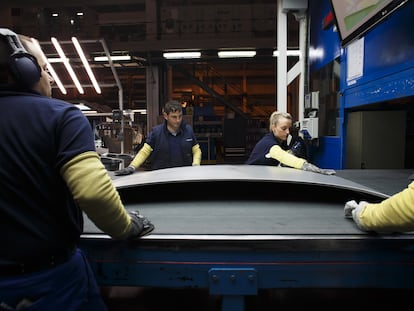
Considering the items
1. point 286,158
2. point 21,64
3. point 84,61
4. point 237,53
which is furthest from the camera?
point 237,53

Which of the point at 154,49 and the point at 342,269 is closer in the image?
the point at 342,269

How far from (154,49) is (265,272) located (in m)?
7.07

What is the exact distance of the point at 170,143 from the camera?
312cm

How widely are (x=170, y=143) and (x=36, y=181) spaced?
2.26 meters

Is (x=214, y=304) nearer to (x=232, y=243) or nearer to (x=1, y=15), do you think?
(x=232, y=243)

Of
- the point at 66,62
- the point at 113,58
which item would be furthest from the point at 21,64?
the point at 113,58

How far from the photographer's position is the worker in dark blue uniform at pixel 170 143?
3056mm

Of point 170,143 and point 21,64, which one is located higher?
point 21,64

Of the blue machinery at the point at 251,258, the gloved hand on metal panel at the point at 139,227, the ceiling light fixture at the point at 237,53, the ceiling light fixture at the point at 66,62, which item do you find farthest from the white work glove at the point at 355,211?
the ceiling light fixture at the point at 237,53

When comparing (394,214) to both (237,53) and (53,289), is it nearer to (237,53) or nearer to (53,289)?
(53,289)

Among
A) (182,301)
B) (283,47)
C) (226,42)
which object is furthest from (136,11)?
(182,301)

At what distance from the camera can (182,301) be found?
1646 millimetres

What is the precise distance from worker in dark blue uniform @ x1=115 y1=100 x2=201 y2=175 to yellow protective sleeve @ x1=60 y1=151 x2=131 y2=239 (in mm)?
2114

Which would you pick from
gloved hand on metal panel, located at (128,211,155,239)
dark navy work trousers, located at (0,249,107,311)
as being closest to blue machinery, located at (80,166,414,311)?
gloved hand on metal panel, located at (128,211,155,239)
